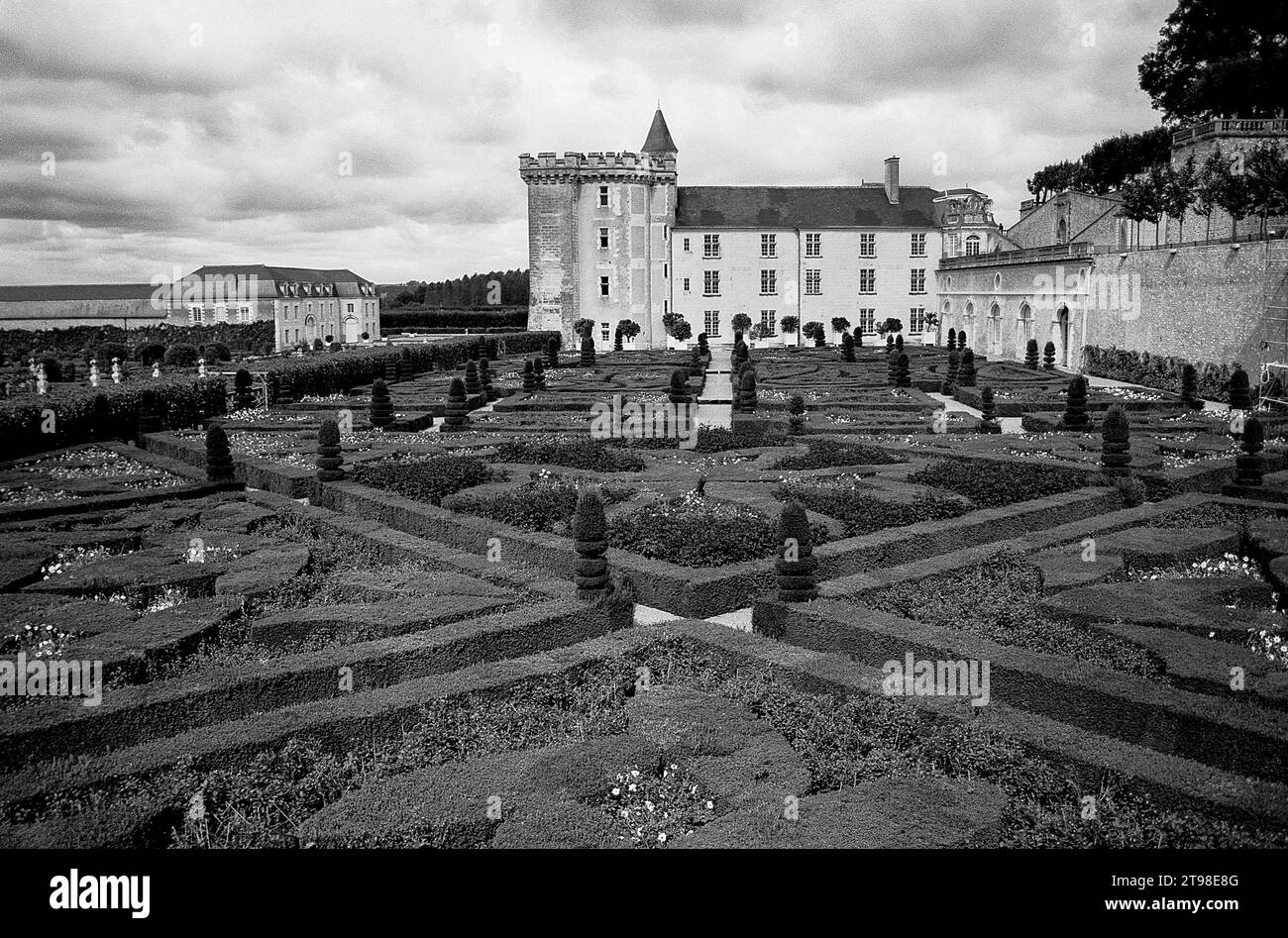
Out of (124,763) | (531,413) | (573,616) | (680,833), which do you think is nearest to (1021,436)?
(531,413)

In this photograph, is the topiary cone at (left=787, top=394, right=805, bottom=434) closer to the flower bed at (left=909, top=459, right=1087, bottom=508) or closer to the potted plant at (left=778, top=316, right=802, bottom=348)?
the flower bed at (left=909, top=459, right=1087, bottom=508)

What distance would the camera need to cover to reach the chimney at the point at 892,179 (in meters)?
55.3

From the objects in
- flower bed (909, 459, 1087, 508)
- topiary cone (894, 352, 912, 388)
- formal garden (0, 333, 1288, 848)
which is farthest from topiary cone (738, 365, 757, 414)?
topiary cone (894, 352, 912, 388)

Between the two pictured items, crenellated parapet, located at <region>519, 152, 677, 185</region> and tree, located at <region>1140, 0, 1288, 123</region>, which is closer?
tree, located at <region>1140, 0, 1288, 123</region>

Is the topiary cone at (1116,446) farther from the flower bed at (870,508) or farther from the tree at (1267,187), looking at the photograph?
the tree at (1267,187)

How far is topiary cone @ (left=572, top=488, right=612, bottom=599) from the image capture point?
28.6 feet

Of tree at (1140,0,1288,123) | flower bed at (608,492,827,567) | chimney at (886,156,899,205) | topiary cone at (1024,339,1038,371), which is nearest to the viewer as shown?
flower bed at (608,492,827,567)

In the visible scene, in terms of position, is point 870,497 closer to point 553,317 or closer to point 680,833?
point 680,833

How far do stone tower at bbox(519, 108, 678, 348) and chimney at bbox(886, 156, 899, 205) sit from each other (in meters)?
11.9

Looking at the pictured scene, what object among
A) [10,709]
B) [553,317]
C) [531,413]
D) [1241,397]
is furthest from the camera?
[553,317]

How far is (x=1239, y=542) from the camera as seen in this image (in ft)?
35.4

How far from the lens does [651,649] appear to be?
7688 millimetres

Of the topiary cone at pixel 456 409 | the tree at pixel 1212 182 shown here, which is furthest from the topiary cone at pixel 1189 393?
→ the topiary cone at pixel 456 409
